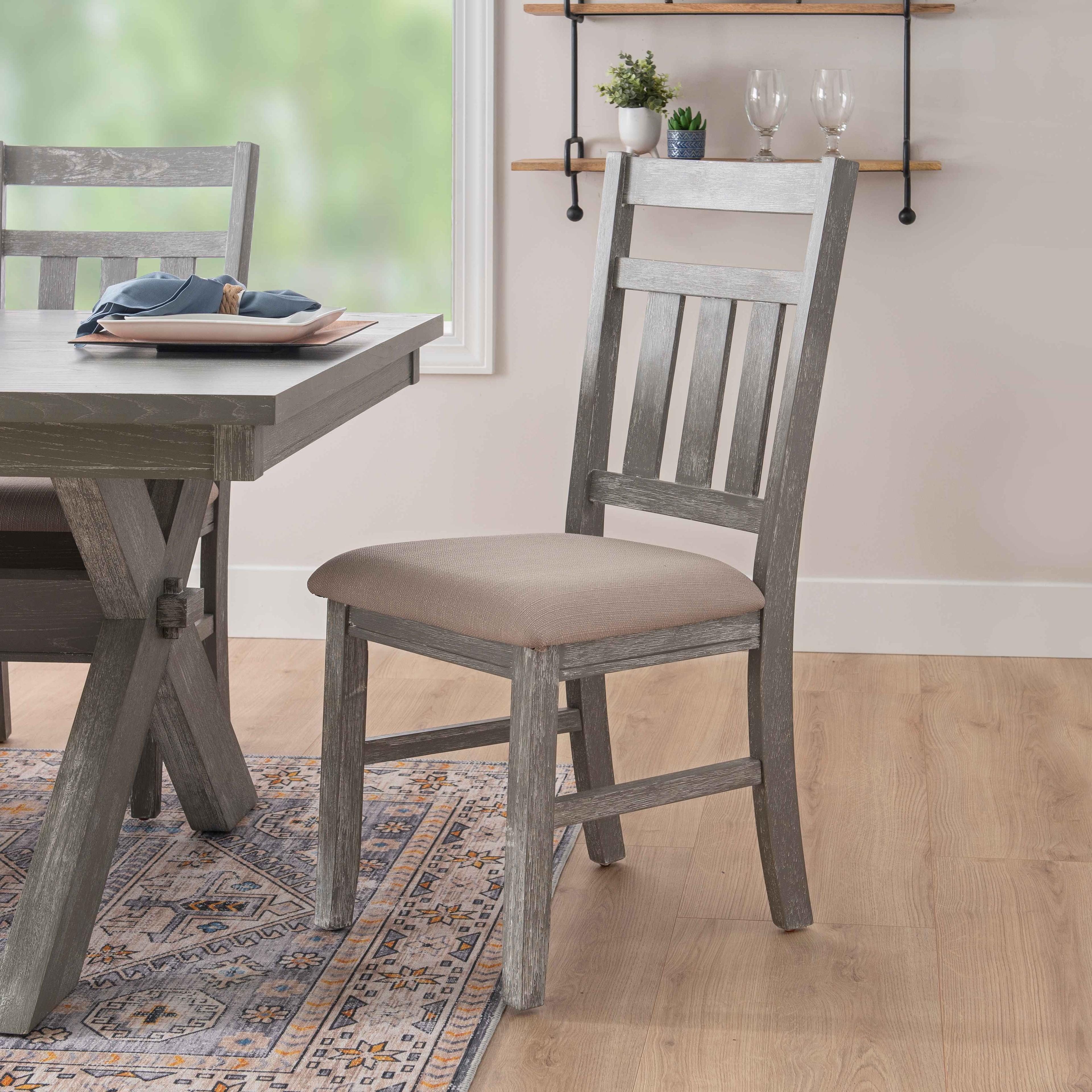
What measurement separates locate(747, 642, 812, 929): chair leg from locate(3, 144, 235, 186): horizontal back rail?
3.93 feet

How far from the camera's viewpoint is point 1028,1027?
1.58m

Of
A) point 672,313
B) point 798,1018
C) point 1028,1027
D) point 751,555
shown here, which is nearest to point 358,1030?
point 798,1018

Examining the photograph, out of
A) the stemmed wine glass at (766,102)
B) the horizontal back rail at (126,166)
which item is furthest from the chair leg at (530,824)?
the stemmed wine glass at (766,102)

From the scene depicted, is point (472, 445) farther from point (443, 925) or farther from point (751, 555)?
point (443, 925)

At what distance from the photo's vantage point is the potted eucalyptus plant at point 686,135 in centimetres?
295

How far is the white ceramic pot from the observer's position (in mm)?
2957

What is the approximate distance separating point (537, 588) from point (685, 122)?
1695 millimetres

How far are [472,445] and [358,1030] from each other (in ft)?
6.13

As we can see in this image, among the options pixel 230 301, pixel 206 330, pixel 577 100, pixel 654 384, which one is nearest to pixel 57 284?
pixel 230 301

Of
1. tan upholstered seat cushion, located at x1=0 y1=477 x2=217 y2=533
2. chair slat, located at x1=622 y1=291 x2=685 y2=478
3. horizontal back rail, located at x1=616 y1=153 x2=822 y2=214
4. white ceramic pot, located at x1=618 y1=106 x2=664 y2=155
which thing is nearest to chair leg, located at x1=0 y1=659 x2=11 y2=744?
tan upholstered seat cushion, located at x1=0 y1=477 x2=217 y2=533

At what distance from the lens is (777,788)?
1763 millimetres

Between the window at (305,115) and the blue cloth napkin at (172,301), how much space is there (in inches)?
60.0

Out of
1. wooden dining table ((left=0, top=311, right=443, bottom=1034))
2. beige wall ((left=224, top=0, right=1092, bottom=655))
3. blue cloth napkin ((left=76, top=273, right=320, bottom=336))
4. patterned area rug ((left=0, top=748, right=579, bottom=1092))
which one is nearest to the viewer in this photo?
wooden dining table ((left=0, top=311, right=443, bottom=1034))

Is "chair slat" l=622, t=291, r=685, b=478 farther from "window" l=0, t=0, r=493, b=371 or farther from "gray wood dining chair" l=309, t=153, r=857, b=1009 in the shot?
"window" l=0, t=0, r=493, b=371
